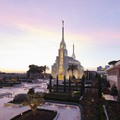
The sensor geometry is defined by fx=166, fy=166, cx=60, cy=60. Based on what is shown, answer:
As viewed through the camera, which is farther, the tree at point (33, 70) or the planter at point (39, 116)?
the tree at point (33, 70)

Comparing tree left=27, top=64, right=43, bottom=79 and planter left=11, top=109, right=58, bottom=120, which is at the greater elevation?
tree left=27, top=64, right=43, bottom=79

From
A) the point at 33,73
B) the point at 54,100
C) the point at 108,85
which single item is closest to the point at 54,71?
the point at 33,73

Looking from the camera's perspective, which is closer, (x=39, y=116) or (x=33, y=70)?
(x=39, y=116)

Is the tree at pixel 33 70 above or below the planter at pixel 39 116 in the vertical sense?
above

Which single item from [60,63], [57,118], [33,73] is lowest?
[57,118]

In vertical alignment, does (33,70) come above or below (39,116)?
above

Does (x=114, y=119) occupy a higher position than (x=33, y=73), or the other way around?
(x=33, y=73)

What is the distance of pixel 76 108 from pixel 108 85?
91.4 ft

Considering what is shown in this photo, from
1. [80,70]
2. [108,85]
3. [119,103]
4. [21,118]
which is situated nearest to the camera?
[21,118]

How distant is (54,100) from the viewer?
29.6 metres

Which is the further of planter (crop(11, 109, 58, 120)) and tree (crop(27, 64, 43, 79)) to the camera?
tree (crop(27, 64, 43, 79))

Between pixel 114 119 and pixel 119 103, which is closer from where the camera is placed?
pixel 114 119

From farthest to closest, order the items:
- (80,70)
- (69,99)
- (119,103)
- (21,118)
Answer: (80,70) → (69,99) → (119,103) → (21,118)

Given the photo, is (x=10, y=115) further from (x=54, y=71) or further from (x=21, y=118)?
(x=54, y=71)
